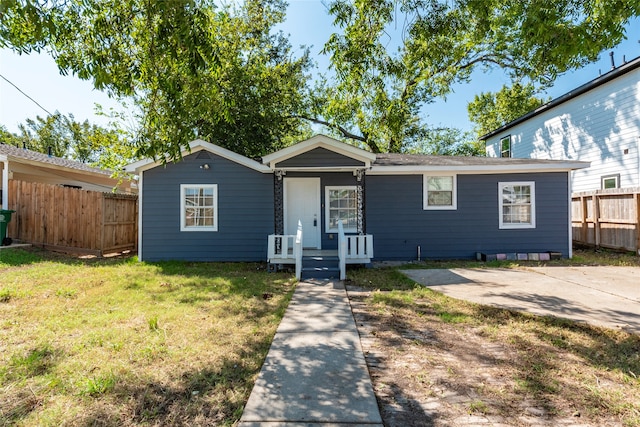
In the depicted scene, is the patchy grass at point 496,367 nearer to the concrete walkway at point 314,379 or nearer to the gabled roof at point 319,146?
the concrete walkway at point 314,379

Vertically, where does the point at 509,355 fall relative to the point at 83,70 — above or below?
below

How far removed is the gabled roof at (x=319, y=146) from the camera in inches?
306

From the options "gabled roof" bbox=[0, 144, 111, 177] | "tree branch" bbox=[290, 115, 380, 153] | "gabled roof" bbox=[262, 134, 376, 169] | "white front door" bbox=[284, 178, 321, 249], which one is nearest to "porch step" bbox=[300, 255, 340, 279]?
"white front door" bbox=[284, 178, 321, 249]

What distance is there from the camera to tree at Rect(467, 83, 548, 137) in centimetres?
2150

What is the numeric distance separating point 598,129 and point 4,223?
64.8ft

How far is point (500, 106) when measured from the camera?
2347 centimetres

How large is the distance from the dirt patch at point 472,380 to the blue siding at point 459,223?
201 inches

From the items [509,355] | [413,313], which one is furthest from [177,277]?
[509,355]

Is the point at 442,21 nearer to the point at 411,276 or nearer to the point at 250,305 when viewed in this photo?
the point at 411,276

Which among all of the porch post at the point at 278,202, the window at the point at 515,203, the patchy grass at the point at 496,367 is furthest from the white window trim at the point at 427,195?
the patchy grass at the point at 496,367

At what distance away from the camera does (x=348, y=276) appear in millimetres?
7004

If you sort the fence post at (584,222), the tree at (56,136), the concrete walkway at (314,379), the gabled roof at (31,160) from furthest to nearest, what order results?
1. the tree at (56,136)
2. the fence post at (584,222)
3. the gabled roof at (31,160)
4. the concrete walkway at (314,379)

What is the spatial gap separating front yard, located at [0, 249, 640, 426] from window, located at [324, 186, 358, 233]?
3.76 metres

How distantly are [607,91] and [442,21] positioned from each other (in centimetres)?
971
